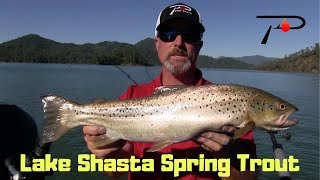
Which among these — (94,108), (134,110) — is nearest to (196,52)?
(134,110)

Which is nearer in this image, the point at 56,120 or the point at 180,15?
the point at 56,120

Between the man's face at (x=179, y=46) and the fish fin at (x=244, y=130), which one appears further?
the man's face at (x=179, y=46)

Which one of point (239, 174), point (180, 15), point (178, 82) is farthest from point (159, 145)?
point (180, 15)

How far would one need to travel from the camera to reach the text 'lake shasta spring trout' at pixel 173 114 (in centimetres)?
452

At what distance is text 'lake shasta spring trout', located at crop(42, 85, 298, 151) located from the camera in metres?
4.52

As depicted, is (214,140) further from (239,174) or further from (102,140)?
(102,140)

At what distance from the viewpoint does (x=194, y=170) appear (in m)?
4.78

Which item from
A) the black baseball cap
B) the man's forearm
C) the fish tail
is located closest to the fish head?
the man's forearm

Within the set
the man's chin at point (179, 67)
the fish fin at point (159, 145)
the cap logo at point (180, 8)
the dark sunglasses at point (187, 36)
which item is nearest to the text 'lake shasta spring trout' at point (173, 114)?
the fish fin at point (159, 145)

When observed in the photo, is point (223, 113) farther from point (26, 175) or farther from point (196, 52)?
point (26, 175)

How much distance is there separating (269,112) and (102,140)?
7.95 feet

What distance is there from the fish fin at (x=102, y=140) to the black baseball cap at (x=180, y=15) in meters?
2.09

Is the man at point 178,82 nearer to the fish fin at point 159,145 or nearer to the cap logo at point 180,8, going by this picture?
the cap logo at point 180,8

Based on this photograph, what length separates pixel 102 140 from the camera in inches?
181
